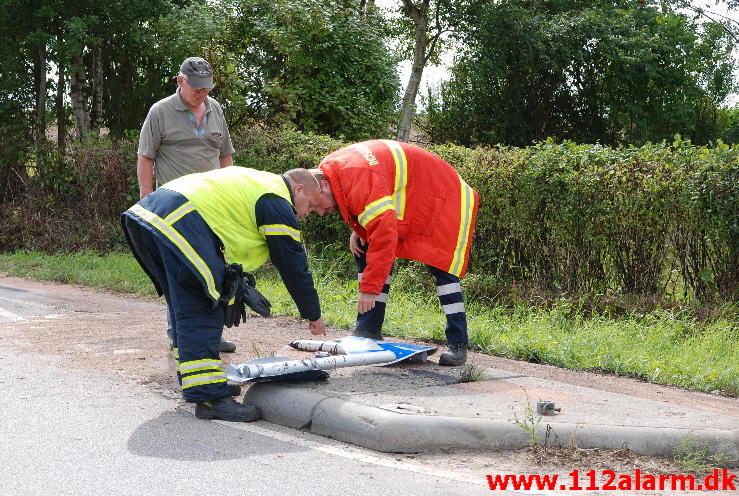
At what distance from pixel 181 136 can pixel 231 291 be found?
6.97ft

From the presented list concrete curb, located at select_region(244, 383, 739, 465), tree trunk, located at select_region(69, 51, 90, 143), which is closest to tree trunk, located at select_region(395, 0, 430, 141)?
tree trunk, located at select_region(69, 51, 90, 143)

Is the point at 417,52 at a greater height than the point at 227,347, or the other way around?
the point at 417,52

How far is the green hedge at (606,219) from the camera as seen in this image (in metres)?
7.80

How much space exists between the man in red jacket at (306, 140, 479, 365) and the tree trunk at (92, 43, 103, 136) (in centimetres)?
1381

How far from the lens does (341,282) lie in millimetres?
10297

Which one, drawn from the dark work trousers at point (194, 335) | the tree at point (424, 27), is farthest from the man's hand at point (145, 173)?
the tree at point (424, 27)

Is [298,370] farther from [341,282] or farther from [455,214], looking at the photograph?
[341,282]

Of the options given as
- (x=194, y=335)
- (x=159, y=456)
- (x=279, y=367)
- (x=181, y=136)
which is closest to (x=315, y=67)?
(x=181, y=136)

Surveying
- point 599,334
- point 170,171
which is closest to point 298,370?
point 170,171

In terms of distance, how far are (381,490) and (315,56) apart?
39.4ft

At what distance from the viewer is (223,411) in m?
4.95

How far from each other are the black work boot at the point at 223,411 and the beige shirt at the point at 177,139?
226cm

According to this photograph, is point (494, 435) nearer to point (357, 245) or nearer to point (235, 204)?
point (235, 204)

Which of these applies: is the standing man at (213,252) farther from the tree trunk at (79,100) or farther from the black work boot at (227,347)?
the tree trunk at (79,100)
